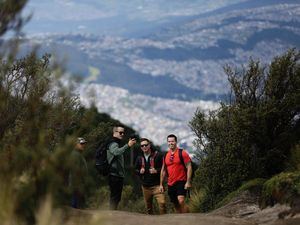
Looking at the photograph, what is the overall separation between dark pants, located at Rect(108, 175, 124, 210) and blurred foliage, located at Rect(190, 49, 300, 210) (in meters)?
4.68

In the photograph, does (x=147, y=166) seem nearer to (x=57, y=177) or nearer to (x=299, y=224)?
(x=299, y=224)

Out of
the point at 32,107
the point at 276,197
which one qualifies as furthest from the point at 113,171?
the point at 32,107

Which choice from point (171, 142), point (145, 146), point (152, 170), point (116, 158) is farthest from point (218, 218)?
point (116, 158)

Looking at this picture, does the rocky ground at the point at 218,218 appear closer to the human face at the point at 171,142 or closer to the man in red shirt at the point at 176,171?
the man in red shirt at the point at 176,171

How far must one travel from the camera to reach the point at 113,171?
11.8 m

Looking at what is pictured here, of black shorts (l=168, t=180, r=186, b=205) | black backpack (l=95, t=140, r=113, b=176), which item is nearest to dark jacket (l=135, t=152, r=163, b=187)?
black shorts (l=168, t=180, r=186, b=205)

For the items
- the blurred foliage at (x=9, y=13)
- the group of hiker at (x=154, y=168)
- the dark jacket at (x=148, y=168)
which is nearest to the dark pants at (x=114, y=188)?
the group of hiker at (x=154, y=168)

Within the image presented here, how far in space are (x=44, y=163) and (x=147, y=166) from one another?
7.14m

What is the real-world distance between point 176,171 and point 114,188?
4.33 feet

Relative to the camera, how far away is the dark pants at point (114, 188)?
11859 millimetres

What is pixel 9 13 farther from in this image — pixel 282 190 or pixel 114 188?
pixel 282 190

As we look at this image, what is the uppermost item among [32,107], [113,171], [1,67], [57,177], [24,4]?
[24,4]

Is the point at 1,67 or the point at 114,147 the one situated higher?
the point at 1,67

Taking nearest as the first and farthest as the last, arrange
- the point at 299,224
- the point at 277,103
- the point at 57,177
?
the point at 57,177
the point at 299,224
the point at 277,103
